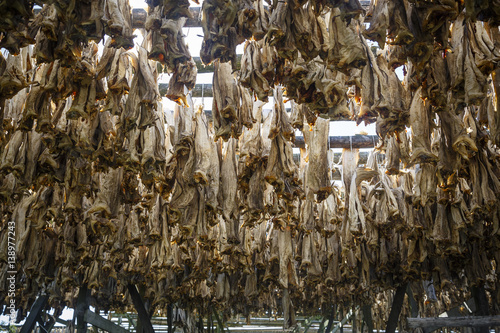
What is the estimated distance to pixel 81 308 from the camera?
23.5 feet

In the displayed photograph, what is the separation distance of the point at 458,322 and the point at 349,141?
332 centimetres

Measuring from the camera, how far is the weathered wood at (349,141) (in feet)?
14.9

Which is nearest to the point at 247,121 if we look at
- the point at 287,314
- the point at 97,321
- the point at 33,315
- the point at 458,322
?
the point at 287,314

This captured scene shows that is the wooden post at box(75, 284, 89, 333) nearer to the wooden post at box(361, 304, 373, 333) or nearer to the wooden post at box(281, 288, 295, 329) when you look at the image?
the wooden post at box(281, 288, 295, 329)

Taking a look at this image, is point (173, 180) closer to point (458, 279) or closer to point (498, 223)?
point (498, 223)

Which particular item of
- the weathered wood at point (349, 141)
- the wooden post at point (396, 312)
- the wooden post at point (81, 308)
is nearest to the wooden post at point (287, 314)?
the wooden post at point (396, 312)

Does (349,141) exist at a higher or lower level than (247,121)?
higher

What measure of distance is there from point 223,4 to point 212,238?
3.21 m

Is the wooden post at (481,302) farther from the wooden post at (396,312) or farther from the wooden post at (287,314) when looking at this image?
the wooden post at (287,314)

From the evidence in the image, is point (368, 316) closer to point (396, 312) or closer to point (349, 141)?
point (396, 312)

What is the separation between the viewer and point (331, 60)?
2049mm

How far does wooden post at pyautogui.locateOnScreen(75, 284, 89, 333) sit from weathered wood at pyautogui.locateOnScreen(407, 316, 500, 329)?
17.5 ft

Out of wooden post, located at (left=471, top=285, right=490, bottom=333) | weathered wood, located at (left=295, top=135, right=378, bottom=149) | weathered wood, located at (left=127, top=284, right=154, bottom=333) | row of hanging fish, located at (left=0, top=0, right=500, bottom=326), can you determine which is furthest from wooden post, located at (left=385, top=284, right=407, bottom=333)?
weathered wood, located at (left=127, top=284, right=154, bottom=333)

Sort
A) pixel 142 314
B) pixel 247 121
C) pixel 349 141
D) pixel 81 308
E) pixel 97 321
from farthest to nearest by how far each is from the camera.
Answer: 1. pixel 142 314
2. pixel 97 321
3. pixel 81 308
4. pixel 349 141
5. pixel 247 121
